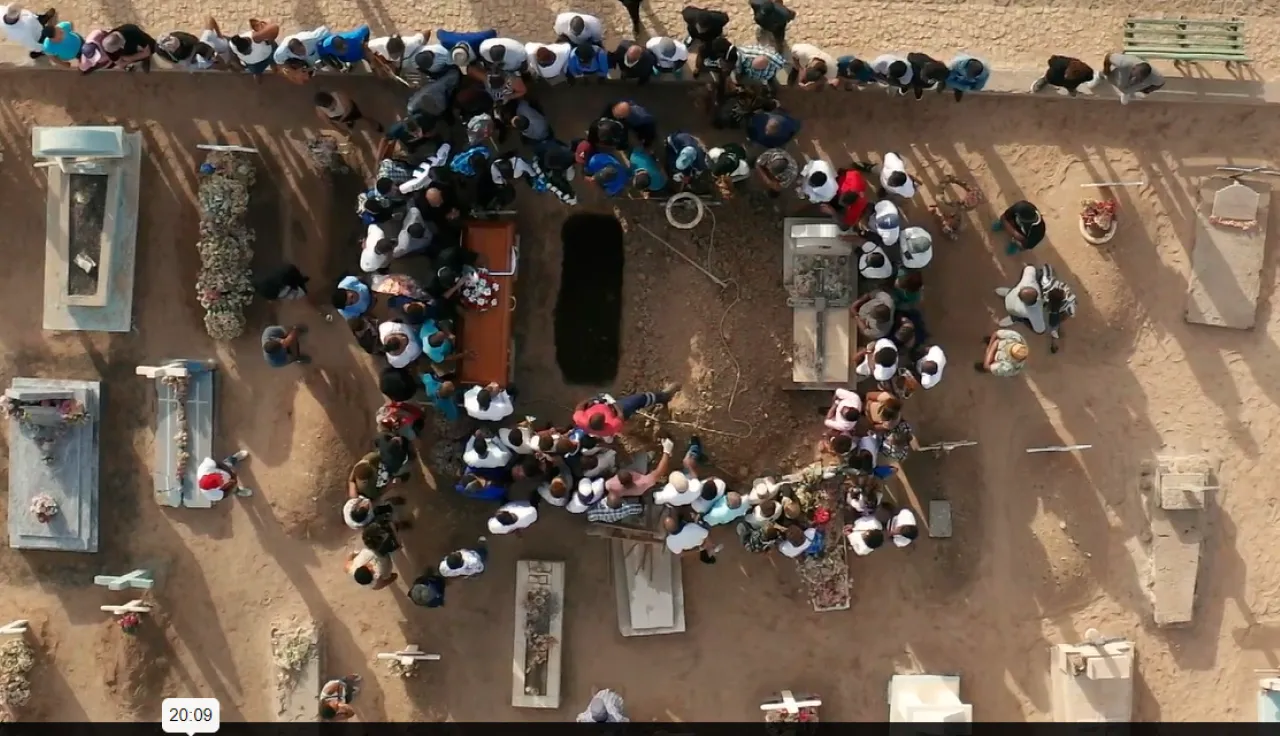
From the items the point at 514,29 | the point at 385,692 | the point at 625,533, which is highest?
the point at 514,29

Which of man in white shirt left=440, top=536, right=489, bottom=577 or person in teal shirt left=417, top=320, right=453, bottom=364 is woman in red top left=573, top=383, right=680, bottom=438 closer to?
person in teal shirt left=417, top=320, right=453, bottom=364

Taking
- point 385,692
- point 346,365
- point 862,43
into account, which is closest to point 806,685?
point 385,692

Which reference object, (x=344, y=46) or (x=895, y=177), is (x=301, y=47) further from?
(x=895, y=177)

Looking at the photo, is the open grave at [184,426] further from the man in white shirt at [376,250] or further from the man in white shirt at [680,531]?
the man in white shirt at [680,531]

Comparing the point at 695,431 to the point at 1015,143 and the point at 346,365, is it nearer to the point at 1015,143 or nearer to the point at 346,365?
the point at 346,365

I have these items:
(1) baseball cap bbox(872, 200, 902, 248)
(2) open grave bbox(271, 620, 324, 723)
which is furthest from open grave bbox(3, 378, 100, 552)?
(1) baseball cap bbox(872, 200, 902, 248)

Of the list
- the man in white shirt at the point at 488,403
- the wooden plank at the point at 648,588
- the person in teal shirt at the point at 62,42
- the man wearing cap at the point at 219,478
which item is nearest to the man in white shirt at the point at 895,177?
the man in white shirt at the point at 488,403

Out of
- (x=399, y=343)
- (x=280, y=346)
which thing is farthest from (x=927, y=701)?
(x=280, y=346)
